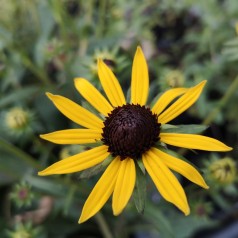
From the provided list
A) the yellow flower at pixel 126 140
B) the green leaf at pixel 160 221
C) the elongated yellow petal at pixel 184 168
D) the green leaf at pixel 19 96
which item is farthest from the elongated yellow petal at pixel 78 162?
the green leaf at pixel 19 96

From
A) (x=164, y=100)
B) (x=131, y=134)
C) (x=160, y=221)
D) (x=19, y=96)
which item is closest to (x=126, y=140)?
(x=131, y=134)

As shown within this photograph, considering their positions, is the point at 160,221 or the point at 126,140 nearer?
the point at 126,140

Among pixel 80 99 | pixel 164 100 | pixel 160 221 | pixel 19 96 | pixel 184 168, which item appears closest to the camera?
pixel 184 168

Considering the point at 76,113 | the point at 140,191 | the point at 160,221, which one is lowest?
the point at 160,221

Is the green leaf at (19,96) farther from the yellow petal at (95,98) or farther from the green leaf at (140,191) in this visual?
the green leaf at (140,191)

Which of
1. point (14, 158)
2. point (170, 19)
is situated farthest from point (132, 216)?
→ point (170, 19)

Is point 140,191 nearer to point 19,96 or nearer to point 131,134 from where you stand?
point 131,134

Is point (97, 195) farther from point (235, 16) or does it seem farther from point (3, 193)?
point (235, 16)
